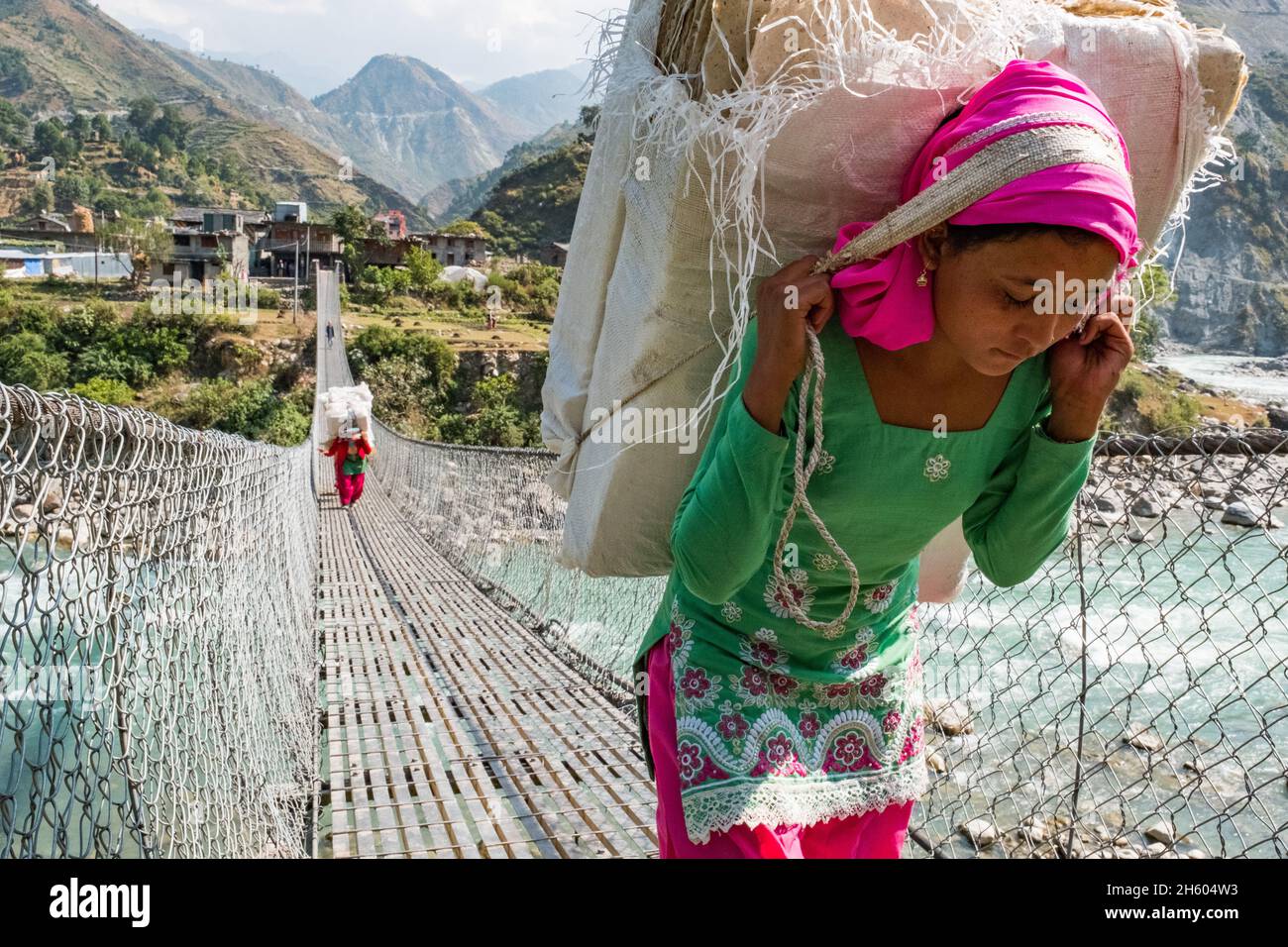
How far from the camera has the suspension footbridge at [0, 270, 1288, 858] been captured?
36.0 inches

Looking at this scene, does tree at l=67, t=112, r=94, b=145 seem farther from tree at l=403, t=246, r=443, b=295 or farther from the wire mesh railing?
the wire mesh railing

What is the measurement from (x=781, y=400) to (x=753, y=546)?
0.39ft

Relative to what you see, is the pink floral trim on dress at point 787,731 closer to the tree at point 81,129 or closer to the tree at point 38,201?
the tree at point 38,201

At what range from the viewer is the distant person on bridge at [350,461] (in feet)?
22.0

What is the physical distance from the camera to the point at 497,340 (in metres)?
21.9

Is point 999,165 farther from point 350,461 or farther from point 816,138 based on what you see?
point 350,461

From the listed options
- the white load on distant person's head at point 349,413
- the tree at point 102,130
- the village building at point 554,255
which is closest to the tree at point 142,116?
the tree at point 102,130

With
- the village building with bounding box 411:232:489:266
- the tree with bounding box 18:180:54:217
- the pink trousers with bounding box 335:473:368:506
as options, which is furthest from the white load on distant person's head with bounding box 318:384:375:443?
the tree with bounding box 18:180:54:217

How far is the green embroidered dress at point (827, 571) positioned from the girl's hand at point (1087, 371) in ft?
0.05

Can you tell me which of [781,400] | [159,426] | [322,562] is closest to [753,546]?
[781,400]

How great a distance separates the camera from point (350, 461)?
672cm

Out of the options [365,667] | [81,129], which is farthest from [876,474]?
[81,129]

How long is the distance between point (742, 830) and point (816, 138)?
23.5 inches
